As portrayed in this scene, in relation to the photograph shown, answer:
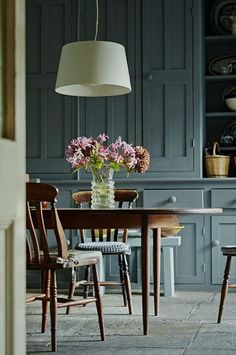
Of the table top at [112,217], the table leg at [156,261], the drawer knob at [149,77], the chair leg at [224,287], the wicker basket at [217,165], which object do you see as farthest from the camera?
the drawer knob at [149,77]

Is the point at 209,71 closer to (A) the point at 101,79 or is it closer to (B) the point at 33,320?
(A) the point at 101,79

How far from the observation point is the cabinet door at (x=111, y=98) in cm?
557

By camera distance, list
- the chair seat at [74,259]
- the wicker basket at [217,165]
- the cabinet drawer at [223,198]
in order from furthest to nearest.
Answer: the wicker basket at [217,165], the cabinet drawer at [223,198], the chair seat at [74,259]

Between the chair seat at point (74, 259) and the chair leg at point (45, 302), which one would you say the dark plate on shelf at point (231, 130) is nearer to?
the chair leg at point (45, 302)

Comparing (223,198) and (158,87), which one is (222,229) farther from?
(158,87)

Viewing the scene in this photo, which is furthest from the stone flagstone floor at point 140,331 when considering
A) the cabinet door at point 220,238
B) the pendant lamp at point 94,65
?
the pendant lamp at point 94,65

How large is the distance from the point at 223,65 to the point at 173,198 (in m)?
1.20

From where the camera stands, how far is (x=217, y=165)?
5422 mm

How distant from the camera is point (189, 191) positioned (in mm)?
5340

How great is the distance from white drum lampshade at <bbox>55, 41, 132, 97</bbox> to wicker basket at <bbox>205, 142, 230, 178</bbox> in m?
1.76

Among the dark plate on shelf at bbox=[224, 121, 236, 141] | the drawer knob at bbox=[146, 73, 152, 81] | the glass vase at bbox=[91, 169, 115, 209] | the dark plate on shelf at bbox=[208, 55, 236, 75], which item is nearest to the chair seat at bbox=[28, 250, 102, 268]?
the glass vase at bbox=[91, 169, 115, 209]

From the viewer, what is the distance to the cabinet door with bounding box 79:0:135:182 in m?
5.57

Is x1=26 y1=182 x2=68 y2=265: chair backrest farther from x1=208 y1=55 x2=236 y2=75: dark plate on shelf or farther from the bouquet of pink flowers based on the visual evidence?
x1=208 y1=55 x2=236 y2=75: dark plate on shelf

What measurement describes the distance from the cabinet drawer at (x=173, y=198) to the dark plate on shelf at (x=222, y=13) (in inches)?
55.0
